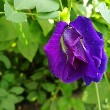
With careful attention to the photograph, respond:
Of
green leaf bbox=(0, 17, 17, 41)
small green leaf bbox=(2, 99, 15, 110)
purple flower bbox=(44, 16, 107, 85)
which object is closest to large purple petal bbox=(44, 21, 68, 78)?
purple flower bbox=(44, 16, 107, 85)

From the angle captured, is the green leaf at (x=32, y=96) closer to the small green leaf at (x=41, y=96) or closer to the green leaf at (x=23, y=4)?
the small green leaf at (x=41, y=96)

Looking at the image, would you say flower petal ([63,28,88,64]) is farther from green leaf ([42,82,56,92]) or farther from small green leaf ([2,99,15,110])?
green leaf ([42,82,56,92])

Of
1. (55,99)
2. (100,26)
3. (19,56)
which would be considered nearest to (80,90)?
(55,99)

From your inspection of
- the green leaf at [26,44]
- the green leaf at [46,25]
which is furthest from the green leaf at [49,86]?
the green leaf at [46,25]

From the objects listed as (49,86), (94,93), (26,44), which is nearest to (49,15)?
(26,44)

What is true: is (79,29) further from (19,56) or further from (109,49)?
(19,56)

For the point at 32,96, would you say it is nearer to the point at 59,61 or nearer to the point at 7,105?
the point at 7,105
